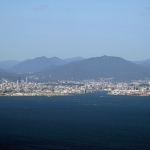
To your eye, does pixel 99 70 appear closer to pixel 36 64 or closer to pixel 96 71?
pixel 96 71

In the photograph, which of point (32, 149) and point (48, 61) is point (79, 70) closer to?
point (48, 61)

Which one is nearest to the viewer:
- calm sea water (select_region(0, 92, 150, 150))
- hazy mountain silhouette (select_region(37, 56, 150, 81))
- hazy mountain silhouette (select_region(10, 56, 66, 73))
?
calm sea water (select_region(0, 92, 150, 150))

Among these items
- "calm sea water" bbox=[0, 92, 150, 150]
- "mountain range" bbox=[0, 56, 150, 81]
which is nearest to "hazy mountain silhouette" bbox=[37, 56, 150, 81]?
"mountain range" bbox=[0, 56, 150, 81]

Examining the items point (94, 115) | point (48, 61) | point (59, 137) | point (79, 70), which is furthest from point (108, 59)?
point (59, 137)

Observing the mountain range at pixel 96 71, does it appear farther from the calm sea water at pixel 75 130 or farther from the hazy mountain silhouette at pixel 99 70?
the calm sea water at pixel 75 130

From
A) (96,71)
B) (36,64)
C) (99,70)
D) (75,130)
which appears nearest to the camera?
(75,130)

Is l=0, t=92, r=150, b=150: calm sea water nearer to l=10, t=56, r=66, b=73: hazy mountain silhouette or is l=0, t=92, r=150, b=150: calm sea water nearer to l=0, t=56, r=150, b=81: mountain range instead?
l=0, t=56, r=150, b=81: mountain range

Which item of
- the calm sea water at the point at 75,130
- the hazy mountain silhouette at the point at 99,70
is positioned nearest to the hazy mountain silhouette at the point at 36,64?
the hazy mountain silhouette at the point at 99,70

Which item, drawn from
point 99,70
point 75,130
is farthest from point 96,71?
point 75,130
